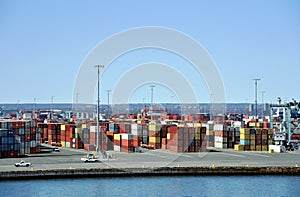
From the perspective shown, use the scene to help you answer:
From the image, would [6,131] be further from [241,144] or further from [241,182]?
[241,144]

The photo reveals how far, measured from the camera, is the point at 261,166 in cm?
4169

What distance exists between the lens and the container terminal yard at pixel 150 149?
40531 millimetres

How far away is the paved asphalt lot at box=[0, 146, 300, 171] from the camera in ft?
135

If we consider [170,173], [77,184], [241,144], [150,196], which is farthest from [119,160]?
[241,144]

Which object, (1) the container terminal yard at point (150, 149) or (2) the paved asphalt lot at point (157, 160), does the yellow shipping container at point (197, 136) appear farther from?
(2) the paved asphalt lot at point (157, 160)

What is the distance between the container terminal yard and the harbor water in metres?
1.66

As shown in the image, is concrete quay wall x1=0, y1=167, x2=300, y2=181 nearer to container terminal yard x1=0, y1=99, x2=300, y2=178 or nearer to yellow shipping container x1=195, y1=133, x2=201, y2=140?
container terminal yard x1=0, y1=99, x2=300, y2=178

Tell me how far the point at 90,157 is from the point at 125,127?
15802mm

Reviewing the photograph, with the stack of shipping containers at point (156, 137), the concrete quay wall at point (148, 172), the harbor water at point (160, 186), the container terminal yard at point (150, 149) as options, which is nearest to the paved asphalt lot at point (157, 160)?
the container terminal yard at point (150, 149)

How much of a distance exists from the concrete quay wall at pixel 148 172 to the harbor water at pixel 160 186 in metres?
0.83

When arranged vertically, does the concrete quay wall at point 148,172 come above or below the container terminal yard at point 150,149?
below

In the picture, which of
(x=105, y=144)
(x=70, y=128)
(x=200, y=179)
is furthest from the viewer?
(x=70, y=128)

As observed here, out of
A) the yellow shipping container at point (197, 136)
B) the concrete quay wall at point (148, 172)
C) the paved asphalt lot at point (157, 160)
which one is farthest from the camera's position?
the yellow shipping container at point (197, 136)

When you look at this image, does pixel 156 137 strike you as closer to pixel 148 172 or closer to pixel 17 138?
pixel 17 138
